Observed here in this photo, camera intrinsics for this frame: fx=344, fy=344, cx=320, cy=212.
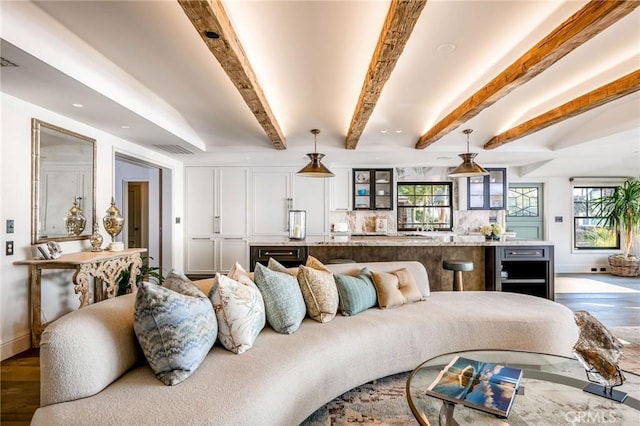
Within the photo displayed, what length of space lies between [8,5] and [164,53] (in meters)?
1.01

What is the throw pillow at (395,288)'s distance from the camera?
281 cm

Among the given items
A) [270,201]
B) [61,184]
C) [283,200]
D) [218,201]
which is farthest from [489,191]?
[61,184]

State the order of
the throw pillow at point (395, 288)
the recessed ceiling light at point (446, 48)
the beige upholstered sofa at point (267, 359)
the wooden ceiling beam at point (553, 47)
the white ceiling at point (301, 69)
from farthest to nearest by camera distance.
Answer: the recessed ceiling light at point (446, 48), the throw pillow at point (395, 288), the white ceiling at point (301, 69), the wooden ceiling beam at point (553, 47), the beige upholstered sofa at point (267, 359)

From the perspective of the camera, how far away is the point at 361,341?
88.7 inches

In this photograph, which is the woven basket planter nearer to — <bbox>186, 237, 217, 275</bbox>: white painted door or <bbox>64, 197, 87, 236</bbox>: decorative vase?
<bbox>186, 237, 217, 275</bbox>: white painted door

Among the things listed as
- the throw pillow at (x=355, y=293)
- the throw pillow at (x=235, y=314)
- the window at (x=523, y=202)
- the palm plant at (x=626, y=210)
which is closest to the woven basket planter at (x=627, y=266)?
the palm plant at (x=626, y=210)

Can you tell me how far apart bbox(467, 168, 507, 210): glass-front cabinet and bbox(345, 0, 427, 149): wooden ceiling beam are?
170 inches

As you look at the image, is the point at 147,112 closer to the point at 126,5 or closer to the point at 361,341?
the point at 126,5

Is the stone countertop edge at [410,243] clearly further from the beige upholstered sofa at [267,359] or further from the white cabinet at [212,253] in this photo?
the white cabinet at [212,253]

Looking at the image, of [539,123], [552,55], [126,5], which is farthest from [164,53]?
[539,123]

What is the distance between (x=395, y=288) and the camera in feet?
9.46

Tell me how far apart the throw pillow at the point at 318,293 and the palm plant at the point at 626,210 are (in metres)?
7.54

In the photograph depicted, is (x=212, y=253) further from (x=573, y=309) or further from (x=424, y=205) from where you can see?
(x=573, y=309)

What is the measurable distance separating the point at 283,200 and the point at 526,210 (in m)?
5.51
